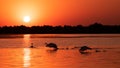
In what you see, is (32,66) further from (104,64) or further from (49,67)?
(104,64)

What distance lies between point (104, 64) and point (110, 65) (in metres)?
0.66

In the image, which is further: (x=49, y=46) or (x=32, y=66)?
(x=49, y=46)

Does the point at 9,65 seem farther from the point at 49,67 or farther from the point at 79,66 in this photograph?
the point at 79,66

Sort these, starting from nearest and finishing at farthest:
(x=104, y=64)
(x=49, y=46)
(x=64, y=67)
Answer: (x=64, y=67) < (x=104, y=64) < (x=49, y=46)

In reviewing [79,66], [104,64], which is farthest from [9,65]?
[104,64]

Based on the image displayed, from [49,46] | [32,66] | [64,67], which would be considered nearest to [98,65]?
[64,67]

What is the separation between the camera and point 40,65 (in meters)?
23.1

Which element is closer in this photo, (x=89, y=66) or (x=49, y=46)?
(x=89, y=66)

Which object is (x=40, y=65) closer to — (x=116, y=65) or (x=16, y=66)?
(x=16, y=66)

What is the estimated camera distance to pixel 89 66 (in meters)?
22.5

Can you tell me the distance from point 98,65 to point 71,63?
6.29 ft

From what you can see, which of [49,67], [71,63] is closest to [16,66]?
[49,67]

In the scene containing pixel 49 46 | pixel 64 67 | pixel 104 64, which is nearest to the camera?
pixel 64 67

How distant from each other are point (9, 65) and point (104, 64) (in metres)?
5.32
